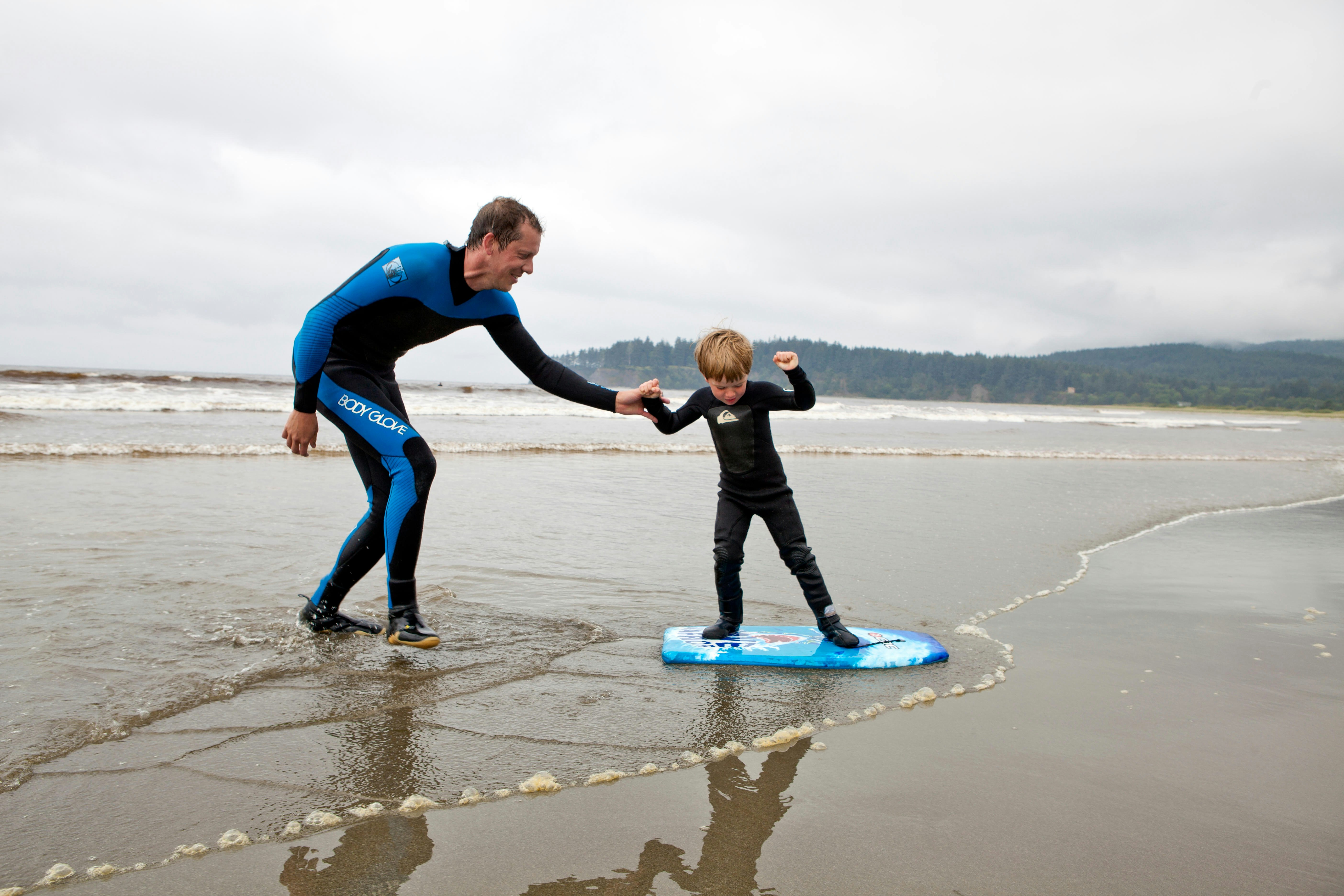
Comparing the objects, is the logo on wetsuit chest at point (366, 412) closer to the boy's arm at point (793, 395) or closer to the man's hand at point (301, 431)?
the man's hand at point (301, 431)

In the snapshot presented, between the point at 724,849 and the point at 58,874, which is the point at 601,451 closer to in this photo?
the point at 724,849

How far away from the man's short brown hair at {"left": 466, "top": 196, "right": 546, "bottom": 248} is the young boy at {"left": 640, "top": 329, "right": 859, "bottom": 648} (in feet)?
3.22

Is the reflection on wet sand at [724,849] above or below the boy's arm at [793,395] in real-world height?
below

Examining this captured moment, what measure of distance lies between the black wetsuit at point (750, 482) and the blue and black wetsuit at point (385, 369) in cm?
72

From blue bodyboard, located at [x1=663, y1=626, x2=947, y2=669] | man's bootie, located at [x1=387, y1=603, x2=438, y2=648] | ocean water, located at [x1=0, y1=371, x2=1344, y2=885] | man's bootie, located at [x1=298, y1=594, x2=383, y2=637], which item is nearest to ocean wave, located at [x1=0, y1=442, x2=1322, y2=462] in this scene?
ocean water, located at [x1=0, y1=371, x2=1344, y2=885]

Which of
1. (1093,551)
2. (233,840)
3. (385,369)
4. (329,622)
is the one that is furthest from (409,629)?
(1093,551)

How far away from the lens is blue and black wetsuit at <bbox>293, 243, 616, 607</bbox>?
12.1 feet

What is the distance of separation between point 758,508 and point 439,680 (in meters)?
1.78

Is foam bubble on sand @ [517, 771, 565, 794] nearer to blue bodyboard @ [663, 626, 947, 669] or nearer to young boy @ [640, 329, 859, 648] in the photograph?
blue bodyboard @ [663, 626, 947, 669]

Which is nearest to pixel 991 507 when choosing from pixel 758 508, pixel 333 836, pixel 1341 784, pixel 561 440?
pixel 758 508

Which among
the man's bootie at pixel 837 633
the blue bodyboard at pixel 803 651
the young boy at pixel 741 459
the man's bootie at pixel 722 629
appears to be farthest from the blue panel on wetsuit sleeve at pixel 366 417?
the man's bootie at pixel 837 633

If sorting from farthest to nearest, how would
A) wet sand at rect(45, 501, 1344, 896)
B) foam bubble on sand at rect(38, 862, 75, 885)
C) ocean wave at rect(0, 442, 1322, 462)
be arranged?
ocean wave at rect(0, 442, 1322, 462) → wet sand at rect(45, 501, 1344, 896) → foam bubble on sand at rect(38, 862, 75, 885)

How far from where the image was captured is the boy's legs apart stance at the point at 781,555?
160 inches

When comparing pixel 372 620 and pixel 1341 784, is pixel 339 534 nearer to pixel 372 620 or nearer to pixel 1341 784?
pixel 372 620
